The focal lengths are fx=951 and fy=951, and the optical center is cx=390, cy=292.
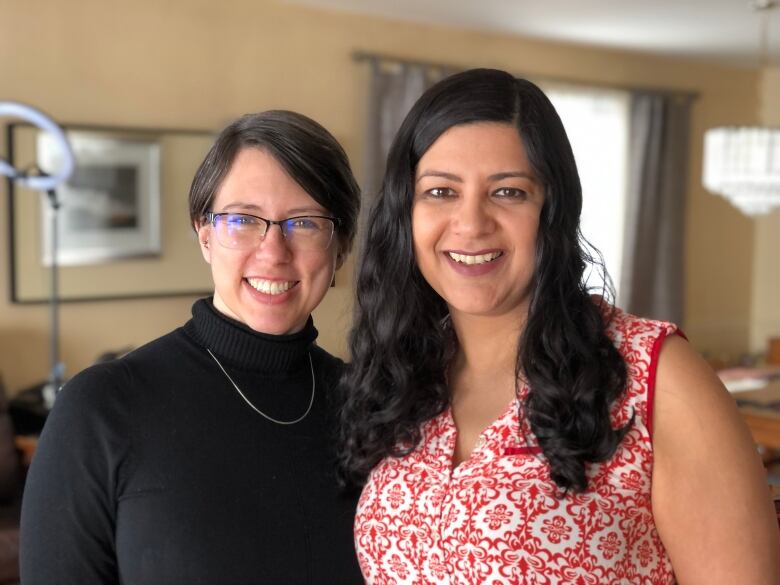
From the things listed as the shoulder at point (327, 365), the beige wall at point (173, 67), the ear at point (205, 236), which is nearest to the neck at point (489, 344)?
the shoulder at point (327, 365)

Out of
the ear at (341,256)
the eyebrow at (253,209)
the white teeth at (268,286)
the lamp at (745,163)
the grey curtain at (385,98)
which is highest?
the grey curtain at (385,98)

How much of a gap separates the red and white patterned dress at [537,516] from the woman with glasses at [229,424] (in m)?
0.19

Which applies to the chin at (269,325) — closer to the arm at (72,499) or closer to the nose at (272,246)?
the nose at (272,246)

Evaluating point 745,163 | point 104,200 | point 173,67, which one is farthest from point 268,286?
point 745,163

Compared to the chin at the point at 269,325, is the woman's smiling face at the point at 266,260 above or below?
above

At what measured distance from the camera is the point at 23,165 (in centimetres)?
446

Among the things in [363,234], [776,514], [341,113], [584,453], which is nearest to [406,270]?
[363,234]

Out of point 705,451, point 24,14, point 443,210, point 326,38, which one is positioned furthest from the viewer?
point 326,38

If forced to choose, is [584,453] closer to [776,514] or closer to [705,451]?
[705,451]

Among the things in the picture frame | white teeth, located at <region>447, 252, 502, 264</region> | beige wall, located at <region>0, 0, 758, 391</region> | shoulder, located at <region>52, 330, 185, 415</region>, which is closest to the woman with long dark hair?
white teeth, located at <region>447, 252, 502, 264</region>

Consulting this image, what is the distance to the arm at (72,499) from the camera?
4.50ft

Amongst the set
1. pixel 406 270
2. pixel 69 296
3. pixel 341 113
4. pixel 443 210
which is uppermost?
pixel 341 113

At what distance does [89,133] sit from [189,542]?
3.61 m

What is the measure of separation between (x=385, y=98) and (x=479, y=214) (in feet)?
14.4
